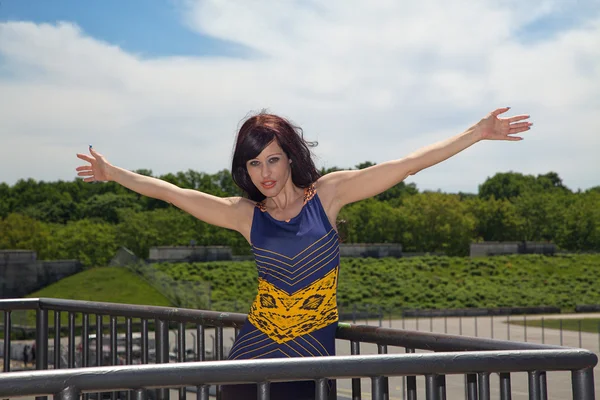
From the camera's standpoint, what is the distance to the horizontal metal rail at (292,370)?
240 cm

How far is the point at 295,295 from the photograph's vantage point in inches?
141

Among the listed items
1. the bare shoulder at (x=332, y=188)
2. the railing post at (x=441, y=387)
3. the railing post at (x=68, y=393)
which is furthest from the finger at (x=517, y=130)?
the railing post at (x=68, y=393)

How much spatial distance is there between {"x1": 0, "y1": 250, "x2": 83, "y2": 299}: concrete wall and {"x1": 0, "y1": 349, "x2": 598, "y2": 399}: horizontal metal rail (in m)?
62.3

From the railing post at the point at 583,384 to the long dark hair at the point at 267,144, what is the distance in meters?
1.51

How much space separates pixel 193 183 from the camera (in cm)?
10225

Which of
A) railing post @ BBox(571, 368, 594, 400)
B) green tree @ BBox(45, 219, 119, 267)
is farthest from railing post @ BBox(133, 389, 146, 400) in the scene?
green tree @ BBox(45, 219, 119, 267)

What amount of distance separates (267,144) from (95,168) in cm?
128

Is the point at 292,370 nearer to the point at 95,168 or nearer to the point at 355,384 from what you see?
the point at 355,384

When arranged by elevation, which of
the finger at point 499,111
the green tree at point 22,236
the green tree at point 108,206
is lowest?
the finger at point 499,111

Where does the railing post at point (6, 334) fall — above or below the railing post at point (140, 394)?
below

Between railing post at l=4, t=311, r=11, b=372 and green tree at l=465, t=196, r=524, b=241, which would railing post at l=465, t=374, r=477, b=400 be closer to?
railing post at l=4, t=311, r=11, b=372

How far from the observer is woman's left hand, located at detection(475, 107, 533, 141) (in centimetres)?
379

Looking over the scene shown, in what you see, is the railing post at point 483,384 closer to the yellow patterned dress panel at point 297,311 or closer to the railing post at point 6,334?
the yellow patterned dress panel at point 297,311

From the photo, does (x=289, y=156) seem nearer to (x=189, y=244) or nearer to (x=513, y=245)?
(x=189, y=244)
